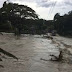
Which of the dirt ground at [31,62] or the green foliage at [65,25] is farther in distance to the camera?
the green foliage at [65,25]

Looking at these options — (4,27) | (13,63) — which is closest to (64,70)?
(13,63)

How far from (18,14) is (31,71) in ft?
Answer: 128

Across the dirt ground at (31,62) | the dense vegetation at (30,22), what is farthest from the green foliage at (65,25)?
the dirt ground at (31,62)

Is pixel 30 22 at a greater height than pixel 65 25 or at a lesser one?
greater

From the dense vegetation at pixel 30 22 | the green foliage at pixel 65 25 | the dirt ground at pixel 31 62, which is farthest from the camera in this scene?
the green foliage at pixel 65 25

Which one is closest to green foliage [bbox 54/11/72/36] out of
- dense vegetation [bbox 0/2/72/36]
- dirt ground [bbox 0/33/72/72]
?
dense vegetation [bbox 0/2/72/36]

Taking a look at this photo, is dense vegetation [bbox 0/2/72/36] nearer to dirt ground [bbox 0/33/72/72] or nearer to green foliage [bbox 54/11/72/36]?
green foliage [bbox 54/11/72/36]

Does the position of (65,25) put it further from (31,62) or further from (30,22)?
(31,62)

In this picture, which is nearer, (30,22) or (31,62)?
(31,62)

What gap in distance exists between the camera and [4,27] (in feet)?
21.7

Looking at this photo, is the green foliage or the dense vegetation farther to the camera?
the green foliage

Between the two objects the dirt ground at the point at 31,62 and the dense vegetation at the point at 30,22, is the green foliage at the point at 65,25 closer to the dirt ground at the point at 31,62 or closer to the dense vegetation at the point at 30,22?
the dense vegetation at the point at 30,22

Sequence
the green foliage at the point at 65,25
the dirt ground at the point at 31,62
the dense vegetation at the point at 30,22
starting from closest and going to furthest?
1. the dirt ground at the point at 31,62
2. the dense vegetation at the point at 30,22
3. the green foliage at the point at 65,25

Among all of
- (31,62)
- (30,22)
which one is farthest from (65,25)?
(31,62)
